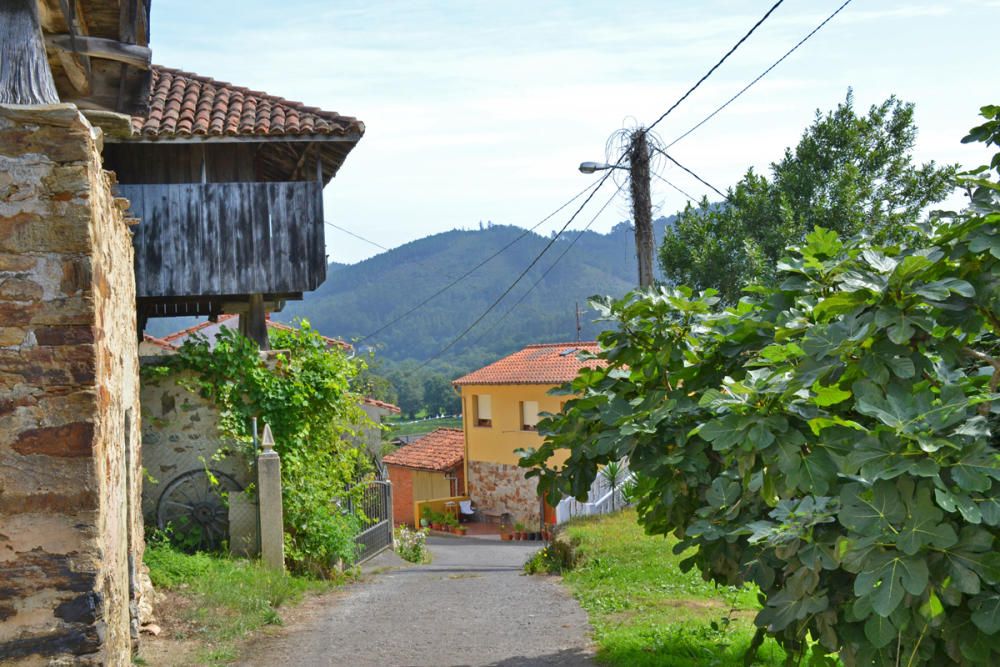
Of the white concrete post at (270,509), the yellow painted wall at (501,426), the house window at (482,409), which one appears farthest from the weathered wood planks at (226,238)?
the house window at (482,409)

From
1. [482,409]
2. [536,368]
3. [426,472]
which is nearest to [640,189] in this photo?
[536,368]

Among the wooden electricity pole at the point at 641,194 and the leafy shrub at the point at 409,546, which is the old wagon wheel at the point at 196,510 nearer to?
the wooden electricity pole at the point at 641,194

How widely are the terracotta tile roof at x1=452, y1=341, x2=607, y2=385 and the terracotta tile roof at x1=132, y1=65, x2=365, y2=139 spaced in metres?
15.4

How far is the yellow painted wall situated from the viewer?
95.3ft

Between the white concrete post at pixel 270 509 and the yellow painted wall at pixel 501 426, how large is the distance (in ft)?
57.9

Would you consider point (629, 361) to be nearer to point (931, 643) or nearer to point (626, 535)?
point (931, 643)

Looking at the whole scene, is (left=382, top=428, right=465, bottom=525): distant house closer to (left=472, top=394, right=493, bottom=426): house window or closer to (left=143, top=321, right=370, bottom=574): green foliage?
(left=472, top=394, right=493, bottom=426): house window

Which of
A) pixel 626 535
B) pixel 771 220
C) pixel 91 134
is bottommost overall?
pixel 626 535

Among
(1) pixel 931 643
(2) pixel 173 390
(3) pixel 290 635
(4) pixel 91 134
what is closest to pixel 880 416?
(1) pixel 931 643

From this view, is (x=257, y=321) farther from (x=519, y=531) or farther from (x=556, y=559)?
(x=519, y=531)

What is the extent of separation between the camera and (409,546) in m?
18.0

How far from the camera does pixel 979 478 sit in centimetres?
318

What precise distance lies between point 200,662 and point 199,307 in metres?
10.6

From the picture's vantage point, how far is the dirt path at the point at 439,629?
7.36m
